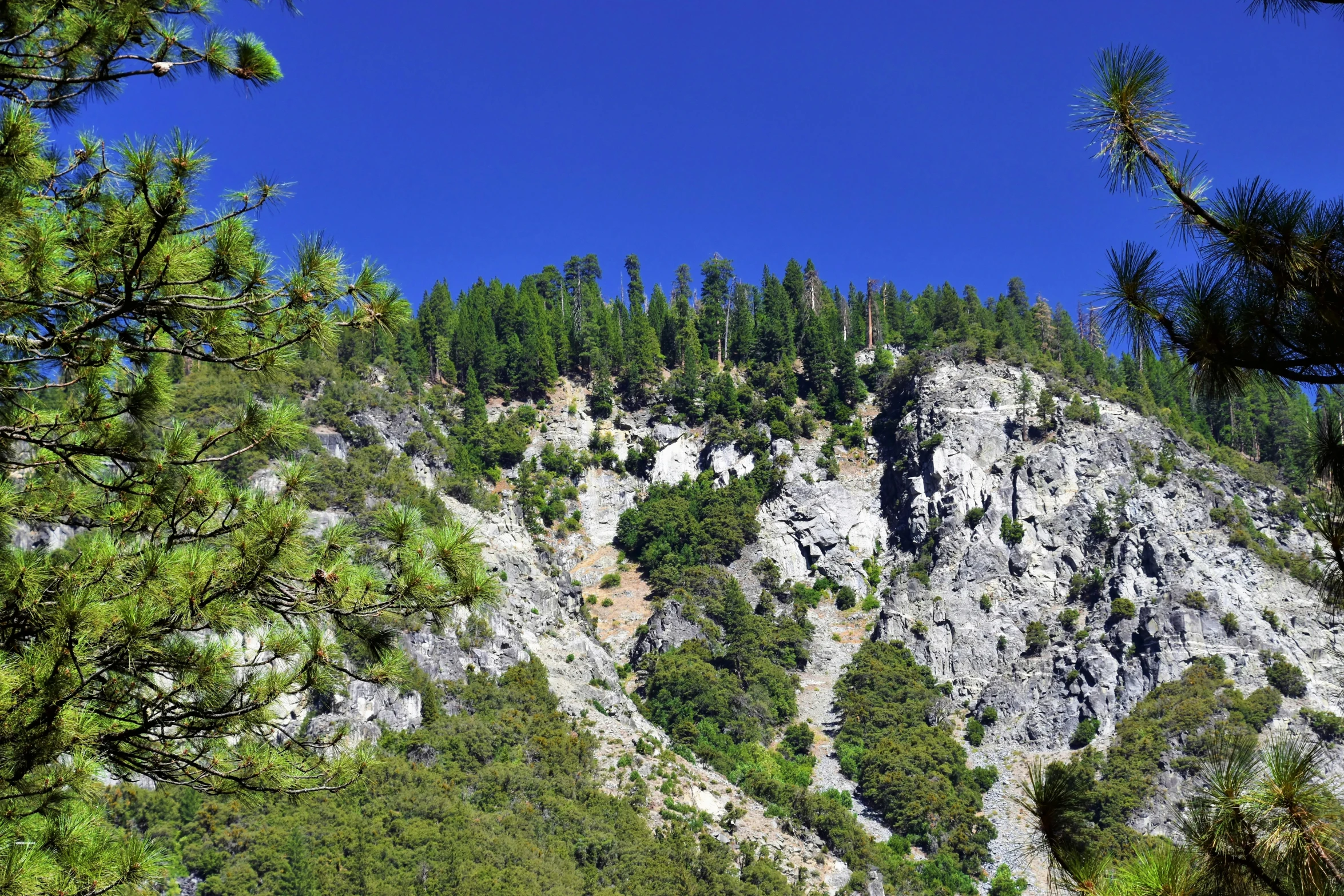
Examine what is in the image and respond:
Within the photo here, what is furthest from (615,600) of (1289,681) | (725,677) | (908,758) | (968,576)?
(1289,681)

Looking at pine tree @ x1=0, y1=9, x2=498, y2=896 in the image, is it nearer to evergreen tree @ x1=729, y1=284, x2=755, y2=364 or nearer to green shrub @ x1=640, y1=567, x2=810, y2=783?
green shrub @ x1=640, y1=567, x2=810, y2=783

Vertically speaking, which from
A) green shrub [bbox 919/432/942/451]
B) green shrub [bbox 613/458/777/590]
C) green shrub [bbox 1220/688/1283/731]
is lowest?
green shrub [bbox 1220/688/1283/731]

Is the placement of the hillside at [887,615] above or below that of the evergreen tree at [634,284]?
below

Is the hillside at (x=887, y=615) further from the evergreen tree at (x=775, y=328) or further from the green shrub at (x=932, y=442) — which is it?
the evergreen tree at (x=775, y=328)

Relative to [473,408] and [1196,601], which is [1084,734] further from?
[473,408]

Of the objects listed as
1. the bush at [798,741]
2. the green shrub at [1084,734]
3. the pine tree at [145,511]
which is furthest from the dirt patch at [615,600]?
the pine tree at [145,511]

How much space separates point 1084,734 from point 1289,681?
10.1 metres

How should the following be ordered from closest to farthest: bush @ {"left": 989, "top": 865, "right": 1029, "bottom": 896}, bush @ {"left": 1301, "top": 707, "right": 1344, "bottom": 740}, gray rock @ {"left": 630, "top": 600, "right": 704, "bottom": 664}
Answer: bush @ {"left": 989, "top": 865, "right": 1029, "bottom": 896} → bush @ {"left": 1301, "top": 707, "right": 1344, "bottom": 740} → gray rock @ {"left": 630, "top": 600, "right": 704, "bottom": 664}

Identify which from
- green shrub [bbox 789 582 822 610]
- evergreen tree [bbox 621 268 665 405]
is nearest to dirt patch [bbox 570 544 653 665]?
green shrub [bbox 789 582 822 610]

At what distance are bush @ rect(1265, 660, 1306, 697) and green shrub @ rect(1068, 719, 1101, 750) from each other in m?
8.64

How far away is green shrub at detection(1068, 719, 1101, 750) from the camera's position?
4672 cm

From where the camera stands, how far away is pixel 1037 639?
52.0m

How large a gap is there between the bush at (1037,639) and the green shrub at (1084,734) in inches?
206

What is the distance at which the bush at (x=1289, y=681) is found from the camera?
44.7m
